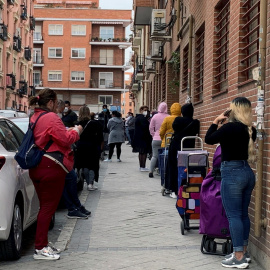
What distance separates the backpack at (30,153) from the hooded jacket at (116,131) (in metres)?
12.6

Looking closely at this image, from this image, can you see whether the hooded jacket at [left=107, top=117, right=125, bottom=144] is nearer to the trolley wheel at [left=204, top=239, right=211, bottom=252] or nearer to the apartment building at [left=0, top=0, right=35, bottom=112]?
the trolley wheel at [left=204, top=239, right=211, bottom=252]

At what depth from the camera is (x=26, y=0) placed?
182 ft

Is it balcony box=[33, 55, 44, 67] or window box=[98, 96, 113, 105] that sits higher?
balcony box=[33, 55, 44, 67]

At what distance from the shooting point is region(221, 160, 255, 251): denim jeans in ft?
19.1

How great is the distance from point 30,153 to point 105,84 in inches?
2674

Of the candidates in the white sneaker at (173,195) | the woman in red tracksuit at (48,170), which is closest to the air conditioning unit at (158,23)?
the white sneaker at (173,195)

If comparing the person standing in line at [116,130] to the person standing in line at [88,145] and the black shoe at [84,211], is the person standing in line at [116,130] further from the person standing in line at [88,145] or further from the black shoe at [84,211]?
the black shoe at [84,211]

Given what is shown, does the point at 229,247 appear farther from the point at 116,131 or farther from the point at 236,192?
the point at 116,131

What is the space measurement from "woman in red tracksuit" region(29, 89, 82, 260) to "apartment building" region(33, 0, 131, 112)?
219 feet

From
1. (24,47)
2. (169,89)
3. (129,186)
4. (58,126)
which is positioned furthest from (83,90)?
(58,126)

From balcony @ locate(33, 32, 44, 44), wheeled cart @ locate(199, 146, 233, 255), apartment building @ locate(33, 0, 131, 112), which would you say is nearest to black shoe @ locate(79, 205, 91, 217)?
wheeled cart @ locate(199, 146, 233, 255)

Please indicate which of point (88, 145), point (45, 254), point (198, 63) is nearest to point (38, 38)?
point (198, 63)

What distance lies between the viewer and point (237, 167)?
5844 millimetres

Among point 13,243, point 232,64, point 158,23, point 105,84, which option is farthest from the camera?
point 105,84
